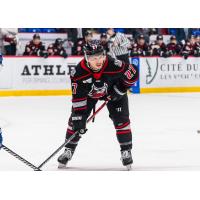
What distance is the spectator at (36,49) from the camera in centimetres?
1015

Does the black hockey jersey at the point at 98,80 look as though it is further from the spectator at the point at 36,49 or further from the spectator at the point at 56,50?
the spectator at the point at 56,50

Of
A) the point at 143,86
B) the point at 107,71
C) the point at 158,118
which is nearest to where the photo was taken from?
the point at 107,71

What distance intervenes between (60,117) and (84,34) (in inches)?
157

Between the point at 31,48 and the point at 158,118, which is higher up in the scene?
the point at 31,48

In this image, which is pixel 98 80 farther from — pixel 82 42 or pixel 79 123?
pixel 82 42

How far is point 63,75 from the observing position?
10180 millimetres

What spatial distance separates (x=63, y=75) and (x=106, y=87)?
652 cm

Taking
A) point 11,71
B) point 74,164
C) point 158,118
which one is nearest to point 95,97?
point 74,164

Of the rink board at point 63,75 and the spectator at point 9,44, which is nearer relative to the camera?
the rink board at point 63,75

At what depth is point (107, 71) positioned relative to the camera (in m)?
3.64

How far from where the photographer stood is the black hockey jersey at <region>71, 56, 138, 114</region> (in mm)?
3625

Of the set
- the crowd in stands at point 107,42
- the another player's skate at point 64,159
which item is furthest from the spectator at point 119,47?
the another player's skate at point 64,159

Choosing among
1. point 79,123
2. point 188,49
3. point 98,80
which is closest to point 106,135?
point 79,123

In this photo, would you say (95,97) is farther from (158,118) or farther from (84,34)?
(84,34)
